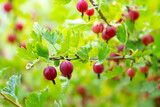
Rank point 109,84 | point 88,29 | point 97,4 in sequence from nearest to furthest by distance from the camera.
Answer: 1. point 97,4
2. point 88,29
3. point 109,84

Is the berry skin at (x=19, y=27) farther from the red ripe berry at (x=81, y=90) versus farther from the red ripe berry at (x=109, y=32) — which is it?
the red ripe berry at (x=109, y=32)

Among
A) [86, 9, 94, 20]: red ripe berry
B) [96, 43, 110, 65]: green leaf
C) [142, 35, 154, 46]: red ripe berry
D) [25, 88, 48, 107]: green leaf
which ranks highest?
[86, 9, 94, 20]: red ripe berry

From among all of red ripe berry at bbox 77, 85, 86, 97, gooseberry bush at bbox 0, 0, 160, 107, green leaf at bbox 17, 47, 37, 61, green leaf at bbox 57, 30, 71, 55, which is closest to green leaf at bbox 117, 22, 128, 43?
gooseberry bush at bbox 0, 0, 160, 107

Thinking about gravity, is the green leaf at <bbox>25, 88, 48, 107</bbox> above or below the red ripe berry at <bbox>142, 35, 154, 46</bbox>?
below

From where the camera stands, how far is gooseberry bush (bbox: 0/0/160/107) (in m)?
0.82

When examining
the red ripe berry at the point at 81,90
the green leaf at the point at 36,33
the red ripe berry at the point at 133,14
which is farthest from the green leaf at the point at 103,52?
the red ripe berry at the point at 81,90

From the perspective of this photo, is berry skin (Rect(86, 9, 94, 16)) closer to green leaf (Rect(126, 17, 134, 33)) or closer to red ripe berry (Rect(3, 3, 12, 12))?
green leaf (Rect(126, 17, 134, 33))

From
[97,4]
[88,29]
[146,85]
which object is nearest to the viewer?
[97,4]

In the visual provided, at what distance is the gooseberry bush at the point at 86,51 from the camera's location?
0.82m

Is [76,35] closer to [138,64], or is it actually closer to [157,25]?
[138,64]

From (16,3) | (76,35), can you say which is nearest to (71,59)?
(76,35)

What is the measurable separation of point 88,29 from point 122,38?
0.56 feet

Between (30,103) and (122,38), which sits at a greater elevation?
(122,38)

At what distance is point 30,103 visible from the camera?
2.84ft
